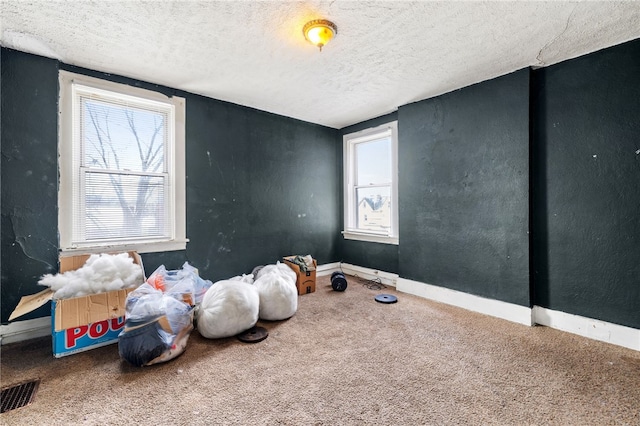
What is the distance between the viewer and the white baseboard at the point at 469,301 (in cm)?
261

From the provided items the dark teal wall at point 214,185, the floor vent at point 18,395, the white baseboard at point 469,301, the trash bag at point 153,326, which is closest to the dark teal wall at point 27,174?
the dark teal wall at point 214,185

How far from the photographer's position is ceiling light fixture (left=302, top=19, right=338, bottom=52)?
76.5 inches

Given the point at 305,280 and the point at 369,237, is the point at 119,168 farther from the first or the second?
the point at 369,237

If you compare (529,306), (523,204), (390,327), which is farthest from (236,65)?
(529,306)

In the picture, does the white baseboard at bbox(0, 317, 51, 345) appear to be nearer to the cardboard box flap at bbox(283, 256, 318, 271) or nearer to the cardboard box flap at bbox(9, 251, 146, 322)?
the cardboard box flap at bbox(9, 251, 146, 322)

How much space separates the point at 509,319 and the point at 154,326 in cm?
307

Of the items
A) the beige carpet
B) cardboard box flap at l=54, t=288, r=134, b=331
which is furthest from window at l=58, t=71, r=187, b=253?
the beige carpet

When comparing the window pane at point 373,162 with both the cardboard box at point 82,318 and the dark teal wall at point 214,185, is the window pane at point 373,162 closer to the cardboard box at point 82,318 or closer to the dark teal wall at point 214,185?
the dark teal wall at point 214,185

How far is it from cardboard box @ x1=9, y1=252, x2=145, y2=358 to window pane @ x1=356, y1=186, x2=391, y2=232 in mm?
3090

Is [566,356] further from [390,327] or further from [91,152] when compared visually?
[91,152]

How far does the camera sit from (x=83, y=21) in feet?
6.41

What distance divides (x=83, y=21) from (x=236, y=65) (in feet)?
3.57

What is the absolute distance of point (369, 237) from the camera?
4129mm

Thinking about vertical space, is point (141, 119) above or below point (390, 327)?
above
